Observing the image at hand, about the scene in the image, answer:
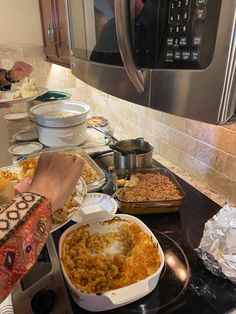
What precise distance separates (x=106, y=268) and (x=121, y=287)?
58mm

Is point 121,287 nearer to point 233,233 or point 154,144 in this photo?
point 233,233

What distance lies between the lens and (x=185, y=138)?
3.01ft

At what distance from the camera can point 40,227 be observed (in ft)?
1.10

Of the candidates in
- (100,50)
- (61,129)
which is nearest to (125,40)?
(100,50)

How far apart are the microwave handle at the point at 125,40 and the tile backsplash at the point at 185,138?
0.37 meters

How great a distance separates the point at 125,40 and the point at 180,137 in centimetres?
62

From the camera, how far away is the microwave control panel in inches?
12.2

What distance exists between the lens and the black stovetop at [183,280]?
48 cm

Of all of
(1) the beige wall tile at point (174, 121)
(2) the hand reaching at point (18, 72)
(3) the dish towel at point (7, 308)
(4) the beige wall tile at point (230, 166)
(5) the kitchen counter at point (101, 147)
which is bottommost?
(3) the dish towel at point (7, 308)

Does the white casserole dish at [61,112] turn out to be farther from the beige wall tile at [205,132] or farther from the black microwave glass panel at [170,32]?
the black microwave glass panel at [170,32]

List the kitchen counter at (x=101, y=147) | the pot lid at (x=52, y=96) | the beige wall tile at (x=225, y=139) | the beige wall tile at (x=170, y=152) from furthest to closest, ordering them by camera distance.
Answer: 1. the pot lid at (x=52, y=96)
2. the beige wall tile at (x=170, y=152)
3. the kitchen counter at (x=101, y=147)
4. the beige wall tile at (x=225, y=139)

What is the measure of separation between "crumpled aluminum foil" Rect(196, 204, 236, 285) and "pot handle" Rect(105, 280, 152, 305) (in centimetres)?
16

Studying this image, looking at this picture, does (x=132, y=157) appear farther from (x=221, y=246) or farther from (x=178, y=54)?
(x=178, y=54)

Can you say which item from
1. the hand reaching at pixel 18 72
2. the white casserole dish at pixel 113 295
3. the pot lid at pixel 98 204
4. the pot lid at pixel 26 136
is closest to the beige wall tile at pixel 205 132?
the pot lid at pixel 98 204
